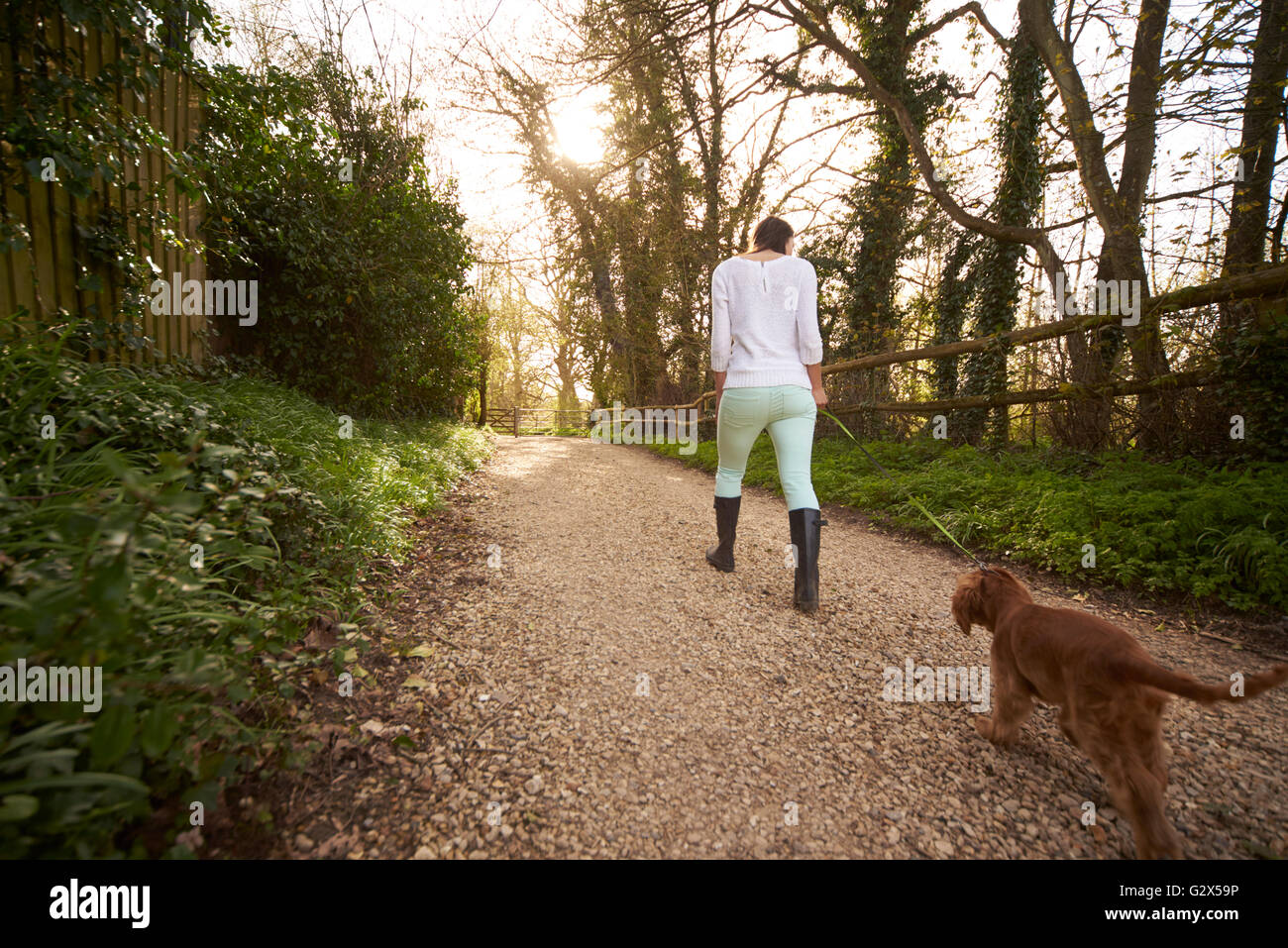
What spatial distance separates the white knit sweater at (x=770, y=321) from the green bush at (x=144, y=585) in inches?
101

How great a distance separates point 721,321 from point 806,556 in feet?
5.26

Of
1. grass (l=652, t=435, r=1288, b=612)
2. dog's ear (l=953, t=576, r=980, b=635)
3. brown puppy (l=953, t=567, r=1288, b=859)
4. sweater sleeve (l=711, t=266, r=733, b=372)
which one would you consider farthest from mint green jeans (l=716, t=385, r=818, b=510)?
grass (l=652, t=435, r=1288, b=612)

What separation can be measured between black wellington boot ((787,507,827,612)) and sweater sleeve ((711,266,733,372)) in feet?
3.60

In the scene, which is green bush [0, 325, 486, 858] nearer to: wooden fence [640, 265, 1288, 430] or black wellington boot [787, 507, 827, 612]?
black wellington boot [787, 507, 827, 612]

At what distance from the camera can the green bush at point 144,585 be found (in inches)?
38.9

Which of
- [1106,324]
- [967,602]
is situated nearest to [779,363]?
[967,602]

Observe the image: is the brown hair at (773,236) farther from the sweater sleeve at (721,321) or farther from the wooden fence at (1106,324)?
the wooden fence at (1106,324)

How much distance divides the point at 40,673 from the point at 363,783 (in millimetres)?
900

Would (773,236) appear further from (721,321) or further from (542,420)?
(542,420)

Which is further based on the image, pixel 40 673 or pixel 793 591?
pixel 793 591

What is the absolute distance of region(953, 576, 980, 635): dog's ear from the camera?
2127 millimetres
